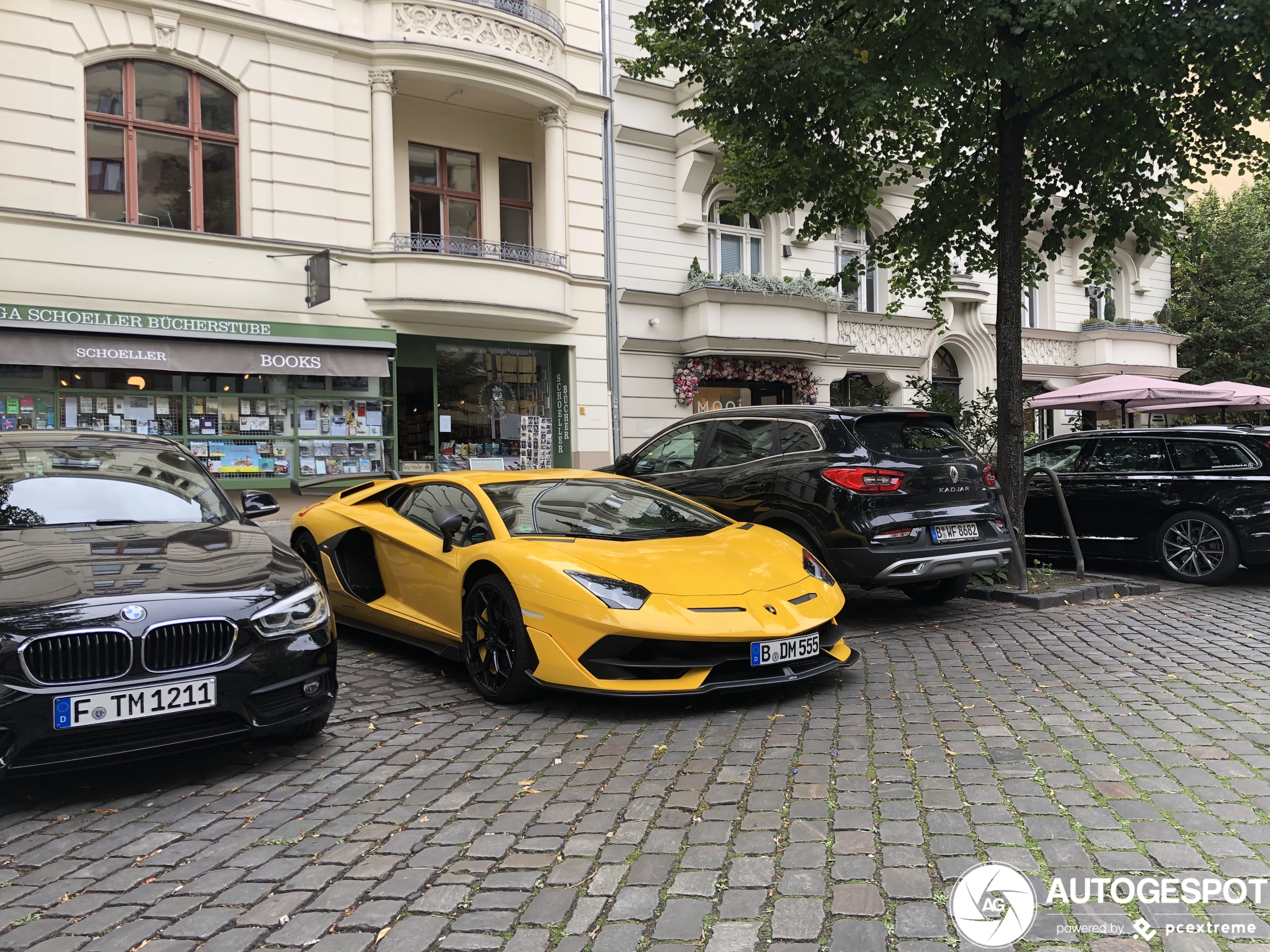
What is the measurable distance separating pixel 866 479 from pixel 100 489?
4949mm

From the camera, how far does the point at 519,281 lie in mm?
15352

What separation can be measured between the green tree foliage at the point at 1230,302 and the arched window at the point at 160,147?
25.5m

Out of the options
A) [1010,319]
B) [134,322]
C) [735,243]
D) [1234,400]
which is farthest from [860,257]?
[134,322]

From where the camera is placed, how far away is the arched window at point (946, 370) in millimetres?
23516

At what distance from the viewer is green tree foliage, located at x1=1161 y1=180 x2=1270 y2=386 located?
26.4 m

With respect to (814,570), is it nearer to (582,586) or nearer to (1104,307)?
(582,586)

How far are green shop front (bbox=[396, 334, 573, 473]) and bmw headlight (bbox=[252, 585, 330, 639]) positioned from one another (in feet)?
35.6

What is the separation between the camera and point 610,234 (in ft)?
57.2

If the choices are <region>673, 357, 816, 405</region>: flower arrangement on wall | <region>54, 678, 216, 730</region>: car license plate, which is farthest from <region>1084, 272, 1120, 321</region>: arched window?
<region>54, 678, 216, 730</region>: car license plate

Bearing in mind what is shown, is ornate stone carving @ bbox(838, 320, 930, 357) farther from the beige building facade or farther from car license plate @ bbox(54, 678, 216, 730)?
car license plate @ bbox(54, 678, 216, 730)

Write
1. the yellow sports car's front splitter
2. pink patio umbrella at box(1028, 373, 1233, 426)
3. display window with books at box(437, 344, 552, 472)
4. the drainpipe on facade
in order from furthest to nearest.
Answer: the drainpipe on facade
display window with books at box(437, 344, 552, 472)
pink patio umbrella at box(1028, 373, 1233, 426)
the yellow sports car's front splitter

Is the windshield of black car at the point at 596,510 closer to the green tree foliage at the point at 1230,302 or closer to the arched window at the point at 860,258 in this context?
the arched window at the point at 860,258

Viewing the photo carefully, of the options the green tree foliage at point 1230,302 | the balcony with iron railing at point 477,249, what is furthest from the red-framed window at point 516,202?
the green tree foliage at point 1230,302

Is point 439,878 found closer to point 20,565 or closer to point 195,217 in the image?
point 20,565
